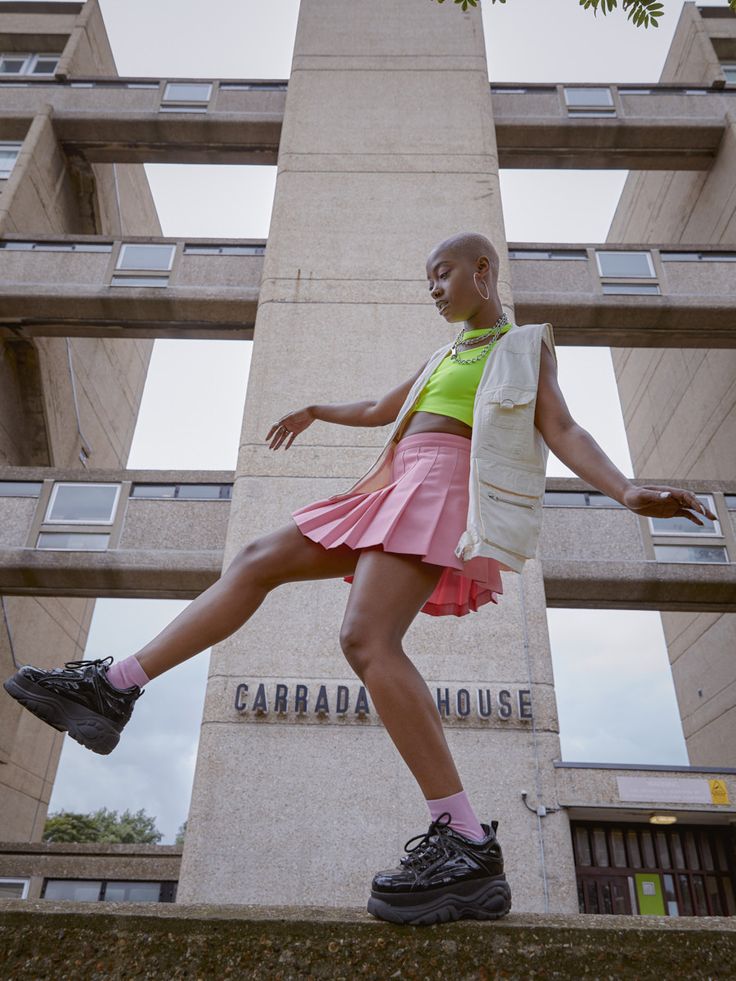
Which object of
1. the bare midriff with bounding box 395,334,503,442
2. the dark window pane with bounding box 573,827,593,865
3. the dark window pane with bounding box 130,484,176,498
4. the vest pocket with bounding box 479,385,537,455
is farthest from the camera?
the dark window pane with bounding box 130,484,176,498

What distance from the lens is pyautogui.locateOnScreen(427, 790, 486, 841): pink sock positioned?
5.86ft

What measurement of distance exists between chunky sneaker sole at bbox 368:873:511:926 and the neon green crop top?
1171 millimetres

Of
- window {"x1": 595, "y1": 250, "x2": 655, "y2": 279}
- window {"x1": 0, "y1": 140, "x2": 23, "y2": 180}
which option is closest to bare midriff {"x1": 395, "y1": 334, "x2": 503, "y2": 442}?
window {"x1": 595, "y1": 250, "x2": 655, "y2": 279}

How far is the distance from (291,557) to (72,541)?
6843 millimetres

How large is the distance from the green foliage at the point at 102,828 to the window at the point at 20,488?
28696 millimetres

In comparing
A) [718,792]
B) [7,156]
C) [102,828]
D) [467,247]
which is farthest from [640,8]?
[102,828]

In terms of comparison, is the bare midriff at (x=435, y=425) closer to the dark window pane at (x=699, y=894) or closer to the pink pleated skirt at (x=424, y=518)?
the pink pleated skirt at (x=424, y=518)

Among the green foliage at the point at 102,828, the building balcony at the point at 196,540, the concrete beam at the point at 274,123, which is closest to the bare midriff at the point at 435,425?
the building balcony at the point at 196,540

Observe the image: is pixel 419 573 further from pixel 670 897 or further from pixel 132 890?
pixel 132 890

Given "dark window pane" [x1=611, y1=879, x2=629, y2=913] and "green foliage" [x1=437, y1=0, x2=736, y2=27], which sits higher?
"green foliage" [x1=437, y1=0, x2=736, y2=27]

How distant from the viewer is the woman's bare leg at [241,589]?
197 centimetres

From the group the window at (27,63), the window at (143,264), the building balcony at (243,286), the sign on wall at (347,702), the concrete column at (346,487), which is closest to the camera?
the concrete column at (346,487)

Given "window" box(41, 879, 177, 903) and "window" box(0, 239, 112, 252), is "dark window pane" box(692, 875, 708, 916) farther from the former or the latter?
"window" box(0, 239, 112, 252)

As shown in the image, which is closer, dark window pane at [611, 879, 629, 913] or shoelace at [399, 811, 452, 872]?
shoelace at [399, 811, 452, 872]
